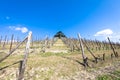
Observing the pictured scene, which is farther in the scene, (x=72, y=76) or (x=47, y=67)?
(x=47, y=67)

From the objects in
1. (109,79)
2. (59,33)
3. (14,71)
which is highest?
(59,33)

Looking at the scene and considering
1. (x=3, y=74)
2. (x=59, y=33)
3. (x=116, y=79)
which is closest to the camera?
(x=116, y=79)

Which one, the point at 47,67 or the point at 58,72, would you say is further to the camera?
the point at 47,67

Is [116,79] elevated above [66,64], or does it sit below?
below

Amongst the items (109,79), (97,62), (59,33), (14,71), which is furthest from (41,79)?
(59,33)

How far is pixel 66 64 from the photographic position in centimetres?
959

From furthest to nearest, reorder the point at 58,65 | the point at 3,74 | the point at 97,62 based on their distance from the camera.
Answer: the point at 97,62 < the point at 58,65 < the point at 3,74

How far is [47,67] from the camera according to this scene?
8.67 metres

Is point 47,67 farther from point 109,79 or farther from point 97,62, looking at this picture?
point 97,62

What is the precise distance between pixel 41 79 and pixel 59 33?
8143 cm

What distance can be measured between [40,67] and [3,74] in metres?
2.51

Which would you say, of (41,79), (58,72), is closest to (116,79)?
(58,72)

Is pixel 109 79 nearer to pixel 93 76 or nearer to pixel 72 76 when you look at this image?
pixel 93 76

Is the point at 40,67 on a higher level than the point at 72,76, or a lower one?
higher
